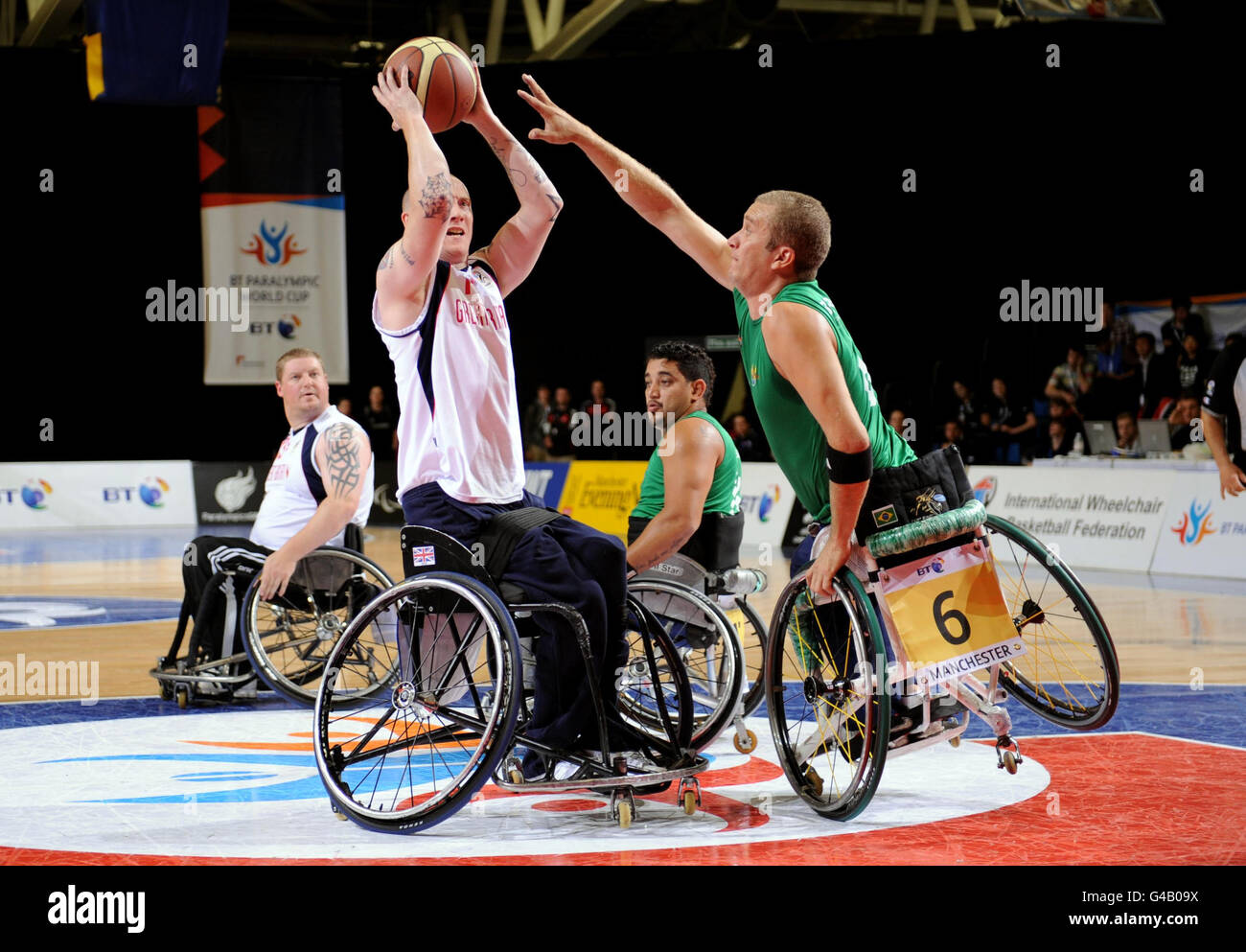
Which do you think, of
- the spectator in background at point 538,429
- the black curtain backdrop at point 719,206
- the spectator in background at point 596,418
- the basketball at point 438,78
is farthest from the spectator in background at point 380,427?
the basketball at point 438,78

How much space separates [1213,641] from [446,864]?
5.40m

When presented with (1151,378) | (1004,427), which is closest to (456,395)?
(1151,378)

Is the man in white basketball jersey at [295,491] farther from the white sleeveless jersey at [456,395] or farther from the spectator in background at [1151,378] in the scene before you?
the spectator in background at [1151,378]

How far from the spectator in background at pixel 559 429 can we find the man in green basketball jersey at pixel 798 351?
43.3ft

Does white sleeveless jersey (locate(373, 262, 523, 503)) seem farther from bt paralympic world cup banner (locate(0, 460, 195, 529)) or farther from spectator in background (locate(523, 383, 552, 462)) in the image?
bt paralympic world cup banner (locate(0, 460, 195, 529))

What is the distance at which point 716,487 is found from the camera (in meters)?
5.01

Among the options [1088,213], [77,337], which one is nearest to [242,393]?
[77,337]

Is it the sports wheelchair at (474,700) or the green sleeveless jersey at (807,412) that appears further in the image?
the green sleeveless jersey at (807,412)

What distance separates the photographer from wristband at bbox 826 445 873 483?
3.57 metres

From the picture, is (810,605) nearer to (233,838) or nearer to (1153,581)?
(233,838)

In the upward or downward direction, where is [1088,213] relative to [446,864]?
upward

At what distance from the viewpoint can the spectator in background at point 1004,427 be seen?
14953mm

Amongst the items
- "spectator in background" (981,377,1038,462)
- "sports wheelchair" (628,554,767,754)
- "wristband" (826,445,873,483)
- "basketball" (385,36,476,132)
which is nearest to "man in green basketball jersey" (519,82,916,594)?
"wristband" (826,445,873,483)

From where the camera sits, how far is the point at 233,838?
11.9ft
